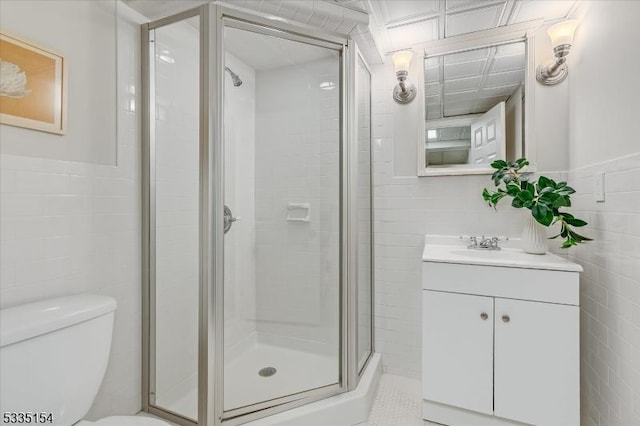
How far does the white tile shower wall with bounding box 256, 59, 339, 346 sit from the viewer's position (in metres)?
1.76

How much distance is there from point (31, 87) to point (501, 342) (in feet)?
7.01

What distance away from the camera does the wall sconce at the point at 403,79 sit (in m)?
1.89

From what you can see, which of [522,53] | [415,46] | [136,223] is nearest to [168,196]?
[136,223]

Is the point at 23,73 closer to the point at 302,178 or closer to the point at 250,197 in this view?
the point at 250,197

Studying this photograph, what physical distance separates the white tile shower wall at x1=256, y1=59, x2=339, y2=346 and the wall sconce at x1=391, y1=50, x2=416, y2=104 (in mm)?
498

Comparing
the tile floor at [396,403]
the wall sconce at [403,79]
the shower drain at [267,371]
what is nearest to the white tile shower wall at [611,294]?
the tile floor at [396,403]

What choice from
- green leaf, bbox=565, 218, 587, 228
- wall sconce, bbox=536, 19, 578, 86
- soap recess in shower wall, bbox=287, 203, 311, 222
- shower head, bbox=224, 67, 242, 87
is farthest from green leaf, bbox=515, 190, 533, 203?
shower head, bbox=224, 67, 242, 87

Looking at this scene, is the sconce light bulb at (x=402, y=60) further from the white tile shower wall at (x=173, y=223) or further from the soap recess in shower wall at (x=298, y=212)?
the white tile shower wall at (x=173, y=223)

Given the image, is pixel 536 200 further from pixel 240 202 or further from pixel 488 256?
pixel 240 202

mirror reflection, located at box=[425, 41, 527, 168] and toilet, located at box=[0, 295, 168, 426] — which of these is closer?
→ toilet, located at box=[0, 295, 168, 426]

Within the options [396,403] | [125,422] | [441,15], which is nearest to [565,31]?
[441,15]

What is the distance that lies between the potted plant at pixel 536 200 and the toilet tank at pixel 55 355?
6.03 feet

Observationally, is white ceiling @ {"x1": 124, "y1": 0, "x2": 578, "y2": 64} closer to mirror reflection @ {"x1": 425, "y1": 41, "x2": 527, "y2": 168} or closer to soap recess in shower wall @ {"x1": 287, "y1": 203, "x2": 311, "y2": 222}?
mirror reflection @ {"x1": 425, "y1": 41, "x2": 527, "y2": 168}

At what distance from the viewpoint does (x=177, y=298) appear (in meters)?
1.54
